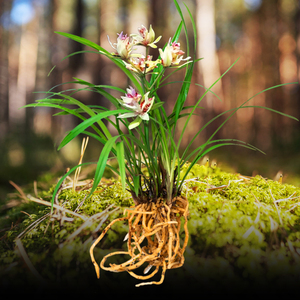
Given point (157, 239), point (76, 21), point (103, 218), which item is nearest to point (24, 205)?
point (103, 218)

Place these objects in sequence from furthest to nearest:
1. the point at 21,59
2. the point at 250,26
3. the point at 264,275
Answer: the point at 21,59 < the point at 250,26 < the point at 264,275

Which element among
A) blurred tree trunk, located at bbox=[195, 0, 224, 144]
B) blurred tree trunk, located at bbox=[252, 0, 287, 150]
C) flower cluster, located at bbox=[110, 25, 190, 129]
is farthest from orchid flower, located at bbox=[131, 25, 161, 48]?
blurred tree trunk, located at bbox=[252, 0, 287, 150]

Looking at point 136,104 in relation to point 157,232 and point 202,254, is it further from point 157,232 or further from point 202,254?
point 202,254

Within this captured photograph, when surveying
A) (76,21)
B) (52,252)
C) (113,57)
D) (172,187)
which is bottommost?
(52,252)

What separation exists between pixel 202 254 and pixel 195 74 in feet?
8.93

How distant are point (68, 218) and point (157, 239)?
36cm

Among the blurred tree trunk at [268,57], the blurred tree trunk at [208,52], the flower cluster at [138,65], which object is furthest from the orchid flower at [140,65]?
the blurred tree trunk at [268,57]

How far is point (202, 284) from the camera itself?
741 mm

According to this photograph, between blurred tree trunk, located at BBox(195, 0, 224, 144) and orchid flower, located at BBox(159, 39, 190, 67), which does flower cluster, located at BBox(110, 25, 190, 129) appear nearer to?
orchid flower, located at BBox(159, 39, 190, 67)

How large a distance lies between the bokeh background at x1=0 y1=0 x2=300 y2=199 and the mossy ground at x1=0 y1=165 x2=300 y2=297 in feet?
1.54

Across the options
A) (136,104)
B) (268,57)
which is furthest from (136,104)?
(268,57)

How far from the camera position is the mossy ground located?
729 mm

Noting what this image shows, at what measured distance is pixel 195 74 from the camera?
309cm

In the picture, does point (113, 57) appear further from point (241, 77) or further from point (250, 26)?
point (241, 77)
